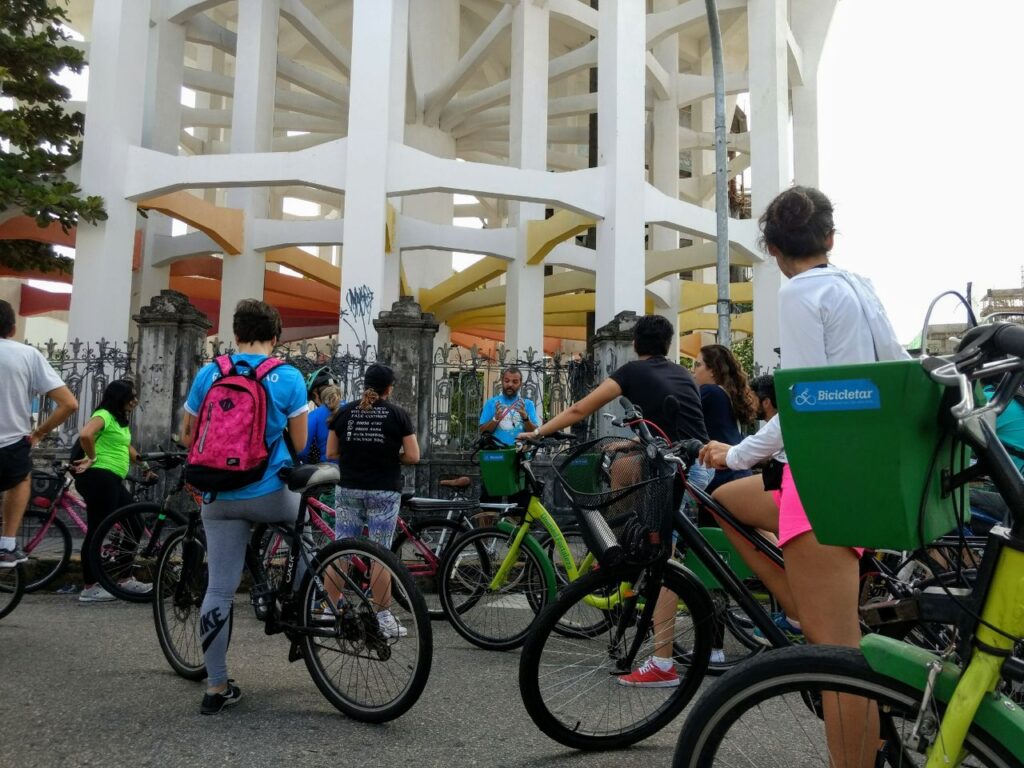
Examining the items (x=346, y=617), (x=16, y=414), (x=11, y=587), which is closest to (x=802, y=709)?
(x=346, y=617)

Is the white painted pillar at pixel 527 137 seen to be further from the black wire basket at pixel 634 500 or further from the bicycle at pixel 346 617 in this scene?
the black wire basket at pixel 634 500

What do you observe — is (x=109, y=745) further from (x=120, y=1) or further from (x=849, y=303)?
(x=120, y=1)

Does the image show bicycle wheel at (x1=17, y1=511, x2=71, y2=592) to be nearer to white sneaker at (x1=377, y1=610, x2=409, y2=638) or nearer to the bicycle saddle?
the bicycle saddle

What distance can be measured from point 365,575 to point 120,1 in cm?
1447

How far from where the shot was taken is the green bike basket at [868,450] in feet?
5.50

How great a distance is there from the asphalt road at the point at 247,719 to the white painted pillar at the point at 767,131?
1484 centimetres

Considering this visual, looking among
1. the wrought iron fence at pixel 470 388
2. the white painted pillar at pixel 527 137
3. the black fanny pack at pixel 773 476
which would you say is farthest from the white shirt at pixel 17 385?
the white painted pillar at pixel 527 137

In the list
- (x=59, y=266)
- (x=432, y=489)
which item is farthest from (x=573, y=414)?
(x=59, y=266)

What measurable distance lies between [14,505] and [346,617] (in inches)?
113

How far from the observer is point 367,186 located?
14273 mm

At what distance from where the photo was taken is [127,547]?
6570 millimetres

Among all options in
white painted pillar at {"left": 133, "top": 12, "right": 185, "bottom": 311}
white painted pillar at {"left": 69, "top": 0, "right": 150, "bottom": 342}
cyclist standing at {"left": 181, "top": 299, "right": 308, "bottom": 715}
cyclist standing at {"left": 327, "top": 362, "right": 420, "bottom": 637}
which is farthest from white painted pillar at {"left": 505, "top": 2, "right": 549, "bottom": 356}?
cyclist standing at {"left": 181, "top": 299, "right": 308, "bottom": 715}

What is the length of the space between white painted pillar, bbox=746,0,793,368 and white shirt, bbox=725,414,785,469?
52.9ft

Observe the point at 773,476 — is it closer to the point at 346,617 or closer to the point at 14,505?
the point at 346,617
